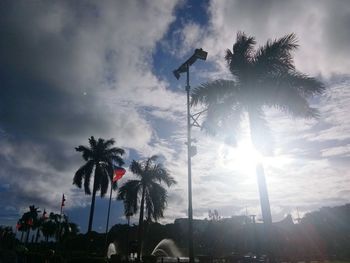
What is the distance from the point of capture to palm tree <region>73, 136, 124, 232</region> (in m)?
34.9

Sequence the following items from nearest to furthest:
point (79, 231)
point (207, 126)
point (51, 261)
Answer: point (207, 126) → point (51, 261) → point (79, 231)

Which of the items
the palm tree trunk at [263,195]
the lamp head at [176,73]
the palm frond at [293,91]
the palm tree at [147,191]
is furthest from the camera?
the palm tree at [147,191]

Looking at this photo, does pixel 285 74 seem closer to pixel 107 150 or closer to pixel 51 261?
pixel 51 261

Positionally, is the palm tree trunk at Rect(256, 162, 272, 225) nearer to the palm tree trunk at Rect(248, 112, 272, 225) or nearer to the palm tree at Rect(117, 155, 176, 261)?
the palm tree trunk at Rect(248, 112, 272, 225)

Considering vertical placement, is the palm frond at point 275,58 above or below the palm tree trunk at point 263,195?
above

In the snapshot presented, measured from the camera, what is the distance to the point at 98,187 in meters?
34.7

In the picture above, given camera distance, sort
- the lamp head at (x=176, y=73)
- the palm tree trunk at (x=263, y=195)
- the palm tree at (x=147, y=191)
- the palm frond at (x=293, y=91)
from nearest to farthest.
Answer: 1. the palm tree trunk at (x=263, y=195)
2. the palm frond at (x=293, y=91)
3. the lamp head at (x=176, y=73)
4. the palm tree at (x=147, y=191)

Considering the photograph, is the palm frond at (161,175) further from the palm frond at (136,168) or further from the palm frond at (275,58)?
the palm frond at (275,58)

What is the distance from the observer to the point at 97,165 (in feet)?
117

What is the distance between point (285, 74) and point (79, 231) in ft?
419

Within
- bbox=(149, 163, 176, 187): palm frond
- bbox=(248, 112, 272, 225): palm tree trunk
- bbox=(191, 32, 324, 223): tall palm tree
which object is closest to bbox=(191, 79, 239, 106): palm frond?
bbox=(191, 32, 324, 223): tall palm tree

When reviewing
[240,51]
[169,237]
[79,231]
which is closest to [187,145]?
[240,51]

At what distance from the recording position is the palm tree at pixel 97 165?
34.9 m

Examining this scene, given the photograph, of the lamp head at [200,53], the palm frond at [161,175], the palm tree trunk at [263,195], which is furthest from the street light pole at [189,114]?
the palm frond at [161,175]
